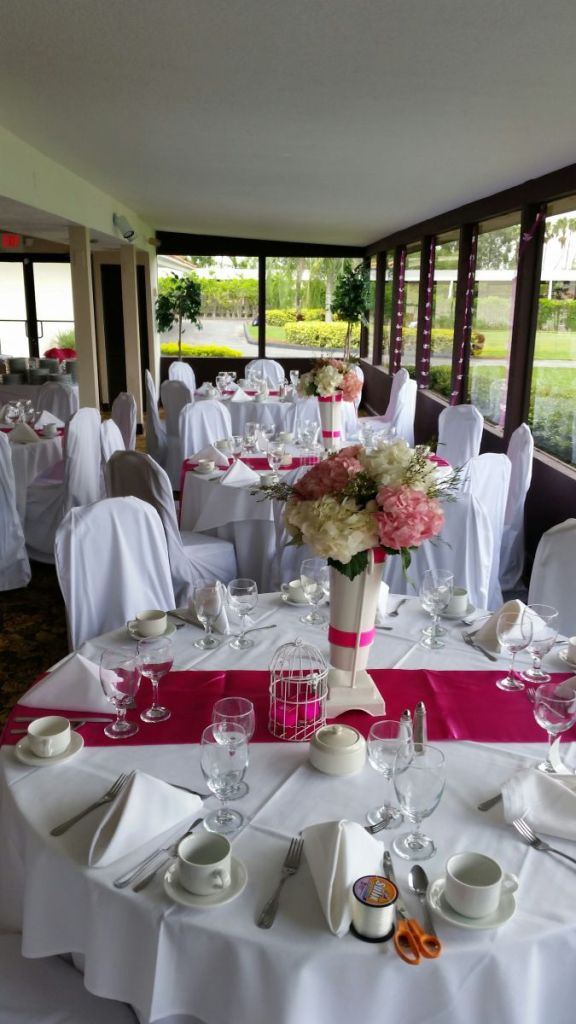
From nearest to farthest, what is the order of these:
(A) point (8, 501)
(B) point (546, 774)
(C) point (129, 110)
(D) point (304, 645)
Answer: (B) point (546, 774)
(D) point (304, 645)
(C) point (129, 110)
(A) point (8, 501)

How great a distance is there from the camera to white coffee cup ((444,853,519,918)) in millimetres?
1330

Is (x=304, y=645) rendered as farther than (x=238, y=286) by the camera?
No

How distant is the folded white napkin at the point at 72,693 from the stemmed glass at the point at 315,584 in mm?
755

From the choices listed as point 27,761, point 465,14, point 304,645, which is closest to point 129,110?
point 465,14

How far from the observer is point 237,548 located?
182 inches

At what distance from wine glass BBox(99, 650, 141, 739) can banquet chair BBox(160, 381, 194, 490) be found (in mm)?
5929

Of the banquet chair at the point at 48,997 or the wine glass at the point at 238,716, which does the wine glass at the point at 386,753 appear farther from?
the banquet chair at the point at 48,997

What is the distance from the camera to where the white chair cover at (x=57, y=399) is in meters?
A: 8.04

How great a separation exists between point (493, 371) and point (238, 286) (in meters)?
7.41

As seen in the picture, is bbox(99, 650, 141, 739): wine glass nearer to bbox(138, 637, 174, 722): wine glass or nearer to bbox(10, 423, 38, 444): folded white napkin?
bbox(138, 637, 174, 722): wine glass

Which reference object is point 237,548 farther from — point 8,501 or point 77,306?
point 77,306

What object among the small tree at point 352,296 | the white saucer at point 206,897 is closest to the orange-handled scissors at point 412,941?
the white saucer at point 206,897

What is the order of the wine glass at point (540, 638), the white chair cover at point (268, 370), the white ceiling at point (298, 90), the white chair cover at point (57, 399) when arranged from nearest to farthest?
the wine glass at point (540, 638)
the white ceiling at point (298, 90)
the white chair cover at point (57, 399)
the white chair cover at point (268, 370)

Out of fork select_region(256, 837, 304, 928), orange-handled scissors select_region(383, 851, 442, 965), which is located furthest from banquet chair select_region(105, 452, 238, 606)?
orange-handled scissors select_region(383, 851, 442, 965)
